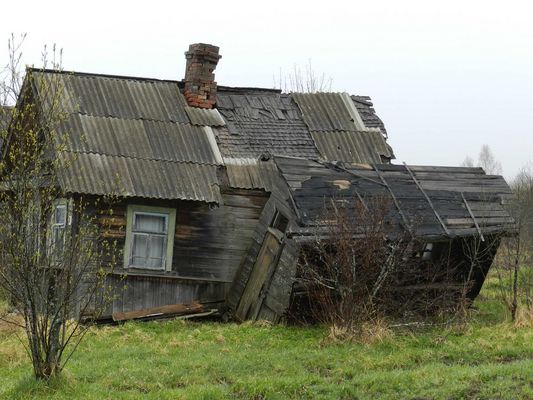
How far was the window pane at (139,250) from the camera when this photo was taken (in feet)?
54.4

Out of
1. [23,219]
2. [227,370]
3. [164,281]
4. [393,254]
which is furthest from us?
[164,281]

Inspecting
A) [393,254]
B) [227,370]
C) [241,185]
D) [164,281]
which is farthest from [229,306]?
[227,370]

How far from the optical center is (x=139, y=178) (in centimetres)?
1631

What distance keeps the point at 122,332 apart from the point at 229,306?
8.57ft

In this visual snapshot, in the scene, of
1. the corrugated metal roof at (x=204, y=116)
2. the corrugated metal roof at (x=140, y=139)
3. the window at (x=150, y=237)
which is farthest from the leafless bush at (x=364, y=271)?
the corrugated metal roof at (x=204, y=116)

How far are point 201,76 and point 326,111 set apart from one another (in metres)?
3.15

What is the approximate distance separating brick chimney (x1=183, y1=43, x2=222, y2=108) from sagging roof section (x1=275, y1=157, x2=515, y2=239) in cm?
404

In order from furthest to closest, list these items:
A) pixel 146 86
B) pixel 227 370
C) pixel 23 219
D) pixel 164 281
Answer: pixel 146 86 → pixel 164 281 → pixel 227 370 → pixel 23 219

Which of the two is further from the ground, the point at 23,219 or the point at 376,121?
the point at 376,121

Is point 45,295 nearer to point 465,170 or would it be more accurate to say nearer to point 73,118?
point 73,118

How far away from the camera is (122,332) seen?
1482cm

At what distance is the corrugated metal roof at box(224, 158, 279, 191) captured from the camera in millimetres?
17359

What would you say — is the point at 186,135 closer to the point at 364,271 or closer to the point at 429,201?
the point at 429,201

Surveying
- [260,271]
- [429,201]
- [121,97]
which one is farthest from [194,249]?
[429,201]
